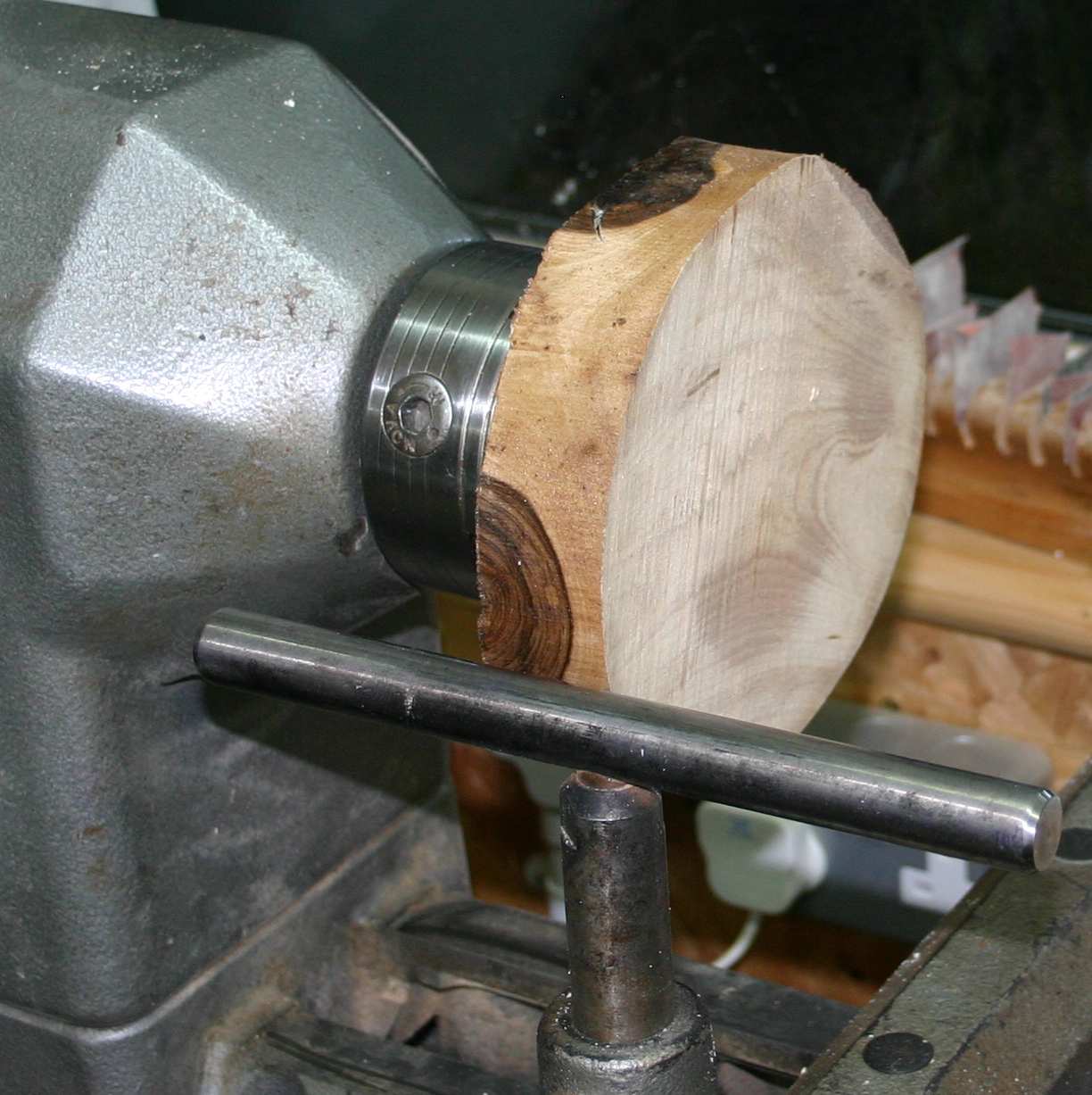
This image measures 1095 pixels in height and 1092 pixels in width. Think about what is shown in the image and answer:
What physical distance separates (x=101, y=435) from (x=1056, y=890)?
1.51 ft

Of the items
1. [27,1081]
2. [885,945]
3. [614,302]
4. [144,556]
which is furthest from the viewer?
[885,945]

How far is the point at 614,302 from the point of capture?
55 centimetres

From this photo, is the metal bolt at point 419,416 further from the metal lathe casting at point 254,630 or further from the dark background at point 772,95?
the dark background at point 772,95

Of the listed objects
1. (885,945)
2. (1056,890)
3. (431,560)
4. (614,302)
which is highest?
(614,302)

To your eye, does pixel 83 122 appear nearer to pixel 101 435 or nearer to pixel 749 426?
pixel 101 435

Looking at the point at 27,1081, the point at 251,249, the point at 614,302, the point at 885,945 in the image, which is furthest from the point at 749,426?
the point at 885,945

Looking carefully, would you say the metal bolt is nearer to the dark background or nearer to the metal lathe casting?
the metal lathe casting

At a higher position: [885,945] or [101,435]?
[101,435]

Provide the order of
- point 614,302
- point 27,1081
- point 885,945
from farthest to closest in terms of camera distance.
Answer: point 885,945
point 27,1081
point 614,302

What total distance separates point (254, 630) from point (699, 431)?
0.65ft

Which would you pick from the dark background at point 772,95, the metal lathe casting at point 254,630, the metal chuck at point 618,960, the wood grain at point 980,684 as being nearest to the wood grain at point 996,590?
the wood grain at point 980,684

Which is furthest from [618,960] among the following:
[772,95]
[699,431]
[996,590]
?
[772,95]

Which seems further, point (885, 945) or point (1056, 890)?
point (885, 945)

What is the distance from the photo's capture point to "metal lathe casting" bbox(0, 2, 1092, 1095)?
0.58 meters
